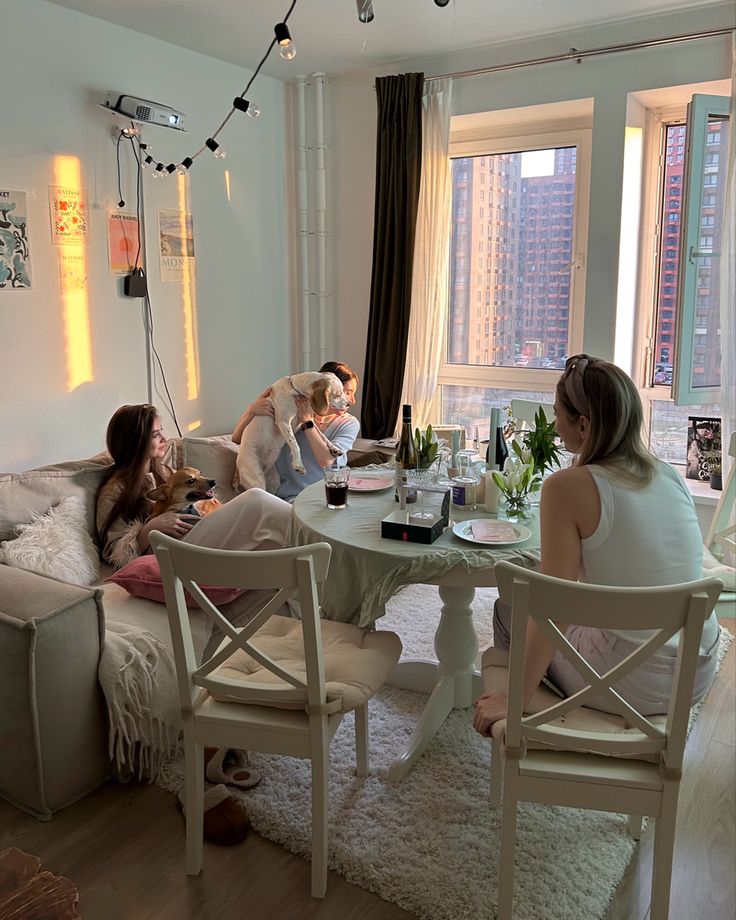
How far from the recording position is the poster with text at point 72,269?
3.51 metres

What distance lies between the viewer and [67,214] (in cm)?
350

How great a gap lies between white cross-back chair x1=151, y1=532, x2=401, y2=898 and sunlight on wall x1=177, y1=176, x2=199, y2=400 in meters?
2.52

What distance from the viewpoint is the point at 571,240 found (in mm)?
4352

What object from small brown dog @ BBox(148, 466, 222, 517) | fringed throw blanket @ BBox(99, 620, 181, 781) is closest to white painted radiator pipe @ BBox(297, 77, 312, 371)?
small brown dog @ BBox(148, 466, 222, 517)

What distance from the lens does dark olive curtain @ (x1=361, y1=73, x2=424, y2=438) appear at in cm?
428

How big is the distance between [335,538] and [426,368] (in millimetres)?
2438

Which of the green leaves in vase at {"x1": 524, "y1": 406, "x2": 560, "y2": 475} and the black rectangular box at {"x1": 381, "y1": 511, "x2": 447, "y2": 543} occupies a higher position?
the green leaves in vase at {"x1": 524, "y1": 406, "x2": 560, "y2": 475}

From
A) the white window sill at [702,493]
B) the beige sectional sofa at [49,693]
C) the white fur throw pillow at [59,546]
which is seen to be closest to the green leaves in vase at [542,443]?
the beige sectional sofa at [49,693]

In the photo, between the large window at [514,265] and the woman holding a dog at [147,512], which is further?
the large window at [514,265]

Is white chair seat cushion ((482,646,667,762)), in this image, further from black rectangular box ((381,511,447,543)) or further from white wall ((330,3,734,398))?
white wall ((330,3,734,398))

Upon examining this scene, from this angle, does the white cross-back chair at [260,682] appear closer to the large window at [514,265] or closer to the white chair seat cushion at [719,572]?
the white chair seat cushion at [719,572]

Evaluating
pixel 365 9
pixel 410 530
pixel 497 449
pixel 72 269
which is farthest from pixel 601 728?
pixel 72 269

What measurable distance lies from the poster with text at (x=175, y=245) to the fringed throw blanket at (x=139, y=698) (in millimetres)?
2240

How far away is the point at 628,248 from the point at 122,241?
2464mm
